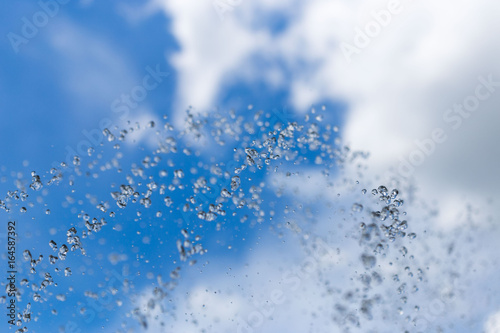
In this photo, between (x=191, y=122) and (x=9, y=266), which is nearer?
(x=191, y=122)

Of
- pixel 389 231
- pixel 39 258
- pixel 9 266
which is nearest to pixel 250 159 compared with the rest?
pixel 389 231

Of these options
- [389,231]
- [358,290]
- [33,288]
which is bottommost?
[358,290]

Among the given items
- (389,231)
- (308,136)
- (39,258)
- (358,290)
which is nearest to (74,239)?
(39,258)

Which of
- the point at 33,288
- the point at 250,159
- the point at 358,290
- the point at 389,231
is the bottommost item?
the point at 358,290

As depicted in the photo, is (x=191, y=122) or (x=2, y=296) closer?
(x=191, y=122)

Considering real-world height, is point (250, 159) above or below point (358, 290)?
above

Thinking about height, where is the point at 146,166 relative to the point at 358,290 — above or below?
above

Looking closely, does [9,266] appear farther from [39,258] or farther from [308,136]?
[308,136]

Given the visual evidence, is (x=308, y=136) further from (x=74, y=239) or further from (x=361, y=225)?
(x=74, y=239)
